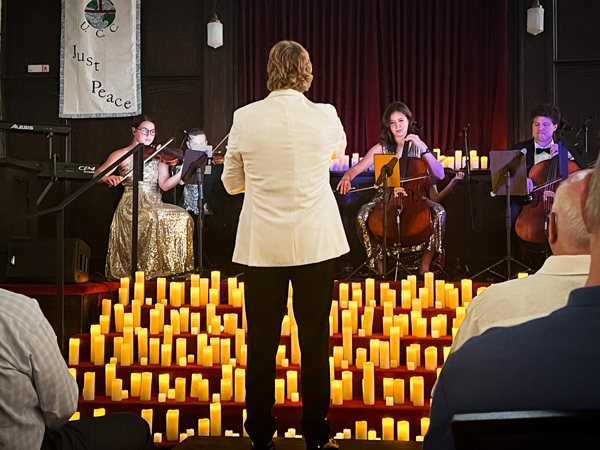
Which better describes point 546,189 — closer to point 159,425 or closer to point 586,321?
point 159,425

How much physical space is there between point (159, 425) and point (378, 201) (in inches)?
111

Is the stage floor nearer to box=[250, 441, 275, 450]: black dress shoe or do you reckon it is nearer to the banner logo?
box=[250, 441, 275, 450]: black dress shoe

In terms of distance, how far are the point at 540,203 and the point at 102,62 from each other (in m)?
4.82

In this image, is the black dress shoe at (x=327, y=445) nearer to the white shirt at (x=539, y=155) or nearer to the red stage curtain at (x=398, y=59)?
the white shirt at (x=539, y=155)

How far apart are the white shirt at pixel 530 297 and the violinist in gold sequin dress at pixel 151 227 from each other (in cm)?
450

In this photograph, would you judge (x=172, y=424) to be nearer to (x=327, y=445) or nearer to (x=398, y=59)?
(x=327, y=445)

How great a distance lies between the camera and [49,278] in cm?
420

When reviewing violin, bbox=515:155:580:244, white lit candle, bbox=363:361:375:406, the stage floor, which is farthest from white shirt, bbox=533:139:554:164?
the stage floor

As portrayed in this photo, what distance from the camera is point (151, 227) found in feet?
19.5

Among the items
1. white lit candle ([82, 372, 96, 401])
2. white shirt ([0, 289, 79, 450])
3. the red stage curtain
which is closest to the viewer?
white shirt ([0, 289, 79, 450])

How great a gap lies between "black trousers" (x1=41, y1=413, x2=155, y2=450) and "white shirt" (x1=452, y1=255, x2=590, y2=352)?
3.57 feet

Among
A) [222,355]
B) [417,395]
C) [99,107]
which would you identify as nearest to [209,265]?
[99,107]

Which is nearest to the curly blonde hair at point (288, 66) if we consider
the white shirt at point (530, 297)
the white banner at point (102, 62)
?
the white shirt at point (530, 297)

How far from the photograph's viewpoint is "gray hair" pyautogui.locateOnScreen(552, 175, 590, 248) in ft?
5.17
